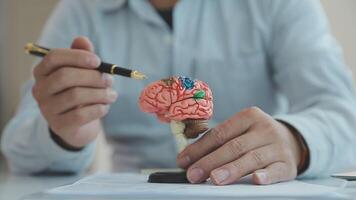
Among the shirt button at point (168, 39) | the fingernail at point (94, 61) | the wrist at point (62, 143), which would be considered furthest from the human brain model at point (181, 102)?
the shirt button at point (168, 39)

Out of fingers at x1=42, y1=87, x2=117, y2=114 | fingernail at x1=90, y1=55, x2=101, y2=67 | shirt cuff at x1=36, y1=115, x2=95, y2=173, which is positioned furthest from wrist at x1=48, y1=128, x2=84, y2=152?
fingernail at x1=90, y1=55, x2=101, y2=67

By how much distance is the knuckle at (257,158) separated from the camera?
2.17 feet

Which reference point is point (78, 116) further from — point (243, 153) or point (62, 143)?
point (243, 153)

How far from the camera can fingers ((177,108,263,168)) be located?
0.67 meters

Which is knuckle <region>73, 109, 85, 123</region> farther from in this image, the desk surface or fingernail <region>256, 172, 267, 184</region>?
fingernail <region>256, 172, 267, 184</region>

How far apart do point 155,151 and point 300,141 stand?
1.46 ft

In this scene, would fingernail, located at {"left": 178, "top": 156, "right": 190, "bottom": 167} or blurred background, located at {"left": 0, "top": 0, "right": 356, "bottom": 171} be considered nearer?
fingernail, located at {"left": 178, "top": 156, "right": 190, "bottom": 167}

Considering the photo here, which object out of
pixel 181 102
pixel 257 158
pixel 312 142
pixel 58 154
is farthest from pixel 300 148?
pixel 58 154

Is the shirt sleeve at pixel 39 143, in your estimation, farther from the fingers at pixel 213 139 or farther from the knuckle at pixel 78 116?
the fingers at pixel 213 139

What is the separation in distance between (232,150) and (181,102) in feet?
0.32

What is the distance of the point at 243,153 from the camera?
0.67 metres

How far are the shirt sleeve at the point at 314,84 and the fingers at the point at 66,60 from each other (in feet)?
0.97

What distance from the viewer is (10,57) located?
2.62m

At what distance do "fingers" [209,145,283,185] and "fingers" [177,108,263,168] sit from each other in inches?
1.4
